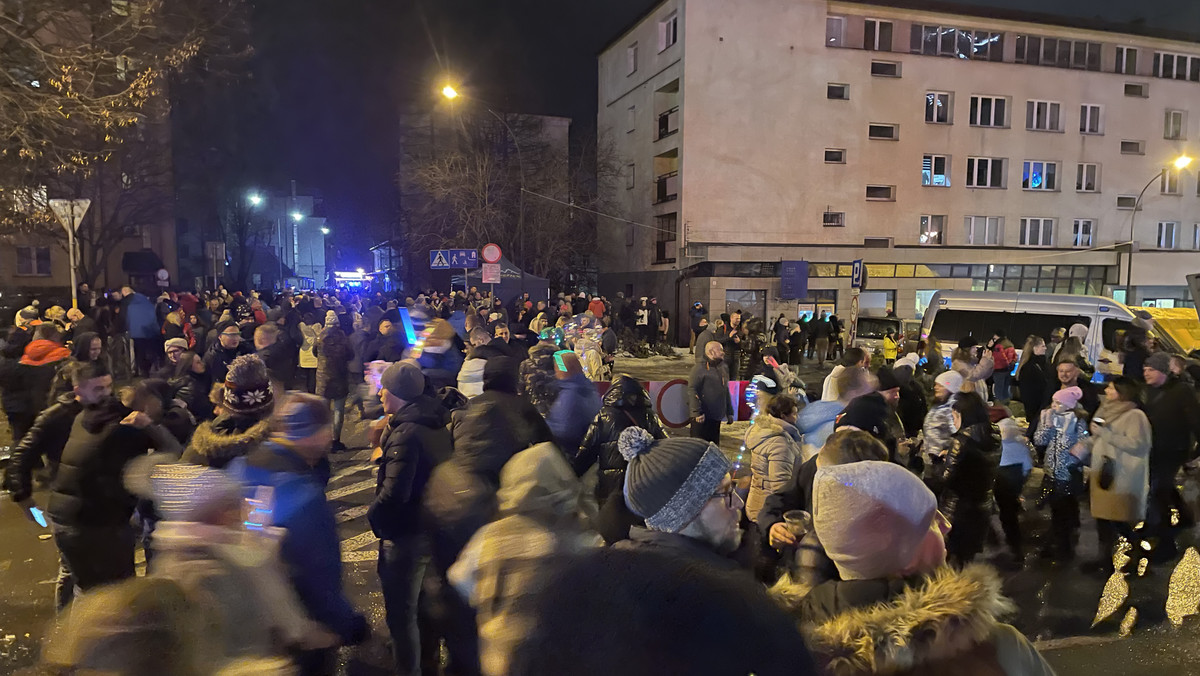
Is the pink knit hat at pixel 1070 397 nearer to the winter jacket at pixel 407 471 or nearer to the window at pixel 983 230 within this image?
the winter jacket at pixel 407 471

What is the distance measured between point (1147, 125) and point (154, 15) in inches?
1652

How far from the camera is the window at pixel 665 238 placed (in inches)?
1283

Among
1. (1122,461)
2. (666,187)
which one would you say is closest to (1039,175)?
(666,187)

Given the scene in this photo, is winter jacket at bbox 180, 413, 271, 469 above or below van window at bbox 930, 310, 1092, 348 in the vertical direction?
below

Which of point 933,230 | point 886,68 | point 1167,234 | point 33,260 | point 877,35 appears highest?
point 877,35

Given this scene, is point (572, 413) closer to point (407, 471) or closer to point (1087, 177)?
point (407, 471)

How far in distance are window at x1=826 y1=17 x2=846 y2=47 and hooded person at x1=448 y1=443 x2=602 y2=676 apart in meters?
32.8

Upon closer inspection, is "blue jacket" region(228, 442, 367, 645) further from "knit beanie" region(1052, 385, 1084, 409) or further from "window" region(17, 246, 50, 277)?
"window" region(17, 246, 50, 277)

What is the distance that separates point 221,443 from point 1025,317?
16.7 metres

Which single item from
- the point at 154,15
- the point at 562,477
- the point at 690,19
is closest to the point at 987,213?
the point at 690,19

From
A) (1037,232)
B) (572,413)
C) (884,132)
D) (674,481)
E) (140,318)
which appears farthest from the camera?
(1037,232)

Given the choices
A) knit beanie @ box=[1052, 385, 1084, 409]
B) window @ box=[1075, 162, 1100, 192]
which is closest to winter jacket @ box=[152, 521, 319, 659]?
knit beanie @ box=[1052, 385, 1084, 409]

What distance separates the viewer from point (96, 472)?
12.8 feet

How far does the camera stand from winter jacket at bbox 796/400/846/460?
205 inches
